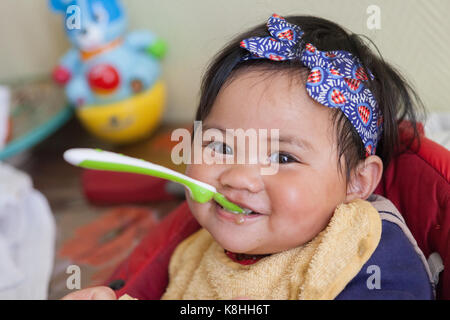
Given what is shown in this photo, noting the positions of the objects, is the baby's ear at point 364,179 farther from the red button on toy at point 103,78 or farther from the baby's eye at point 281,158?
the red button on toy at point 103,78

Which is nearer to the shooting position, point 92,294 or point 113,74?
point 92,294

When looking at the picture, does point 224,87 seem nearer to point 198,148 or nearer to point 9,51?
point 198,148

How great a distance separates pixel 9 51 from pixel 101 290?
135 cm

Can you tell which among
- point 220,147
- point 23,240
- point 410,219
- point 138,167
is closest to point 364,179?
point 410,219

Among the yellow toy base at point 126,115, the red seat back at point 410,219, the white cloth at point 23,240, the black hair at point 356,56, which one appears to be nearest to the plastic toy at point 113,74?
the yellow toy base at point 126,115

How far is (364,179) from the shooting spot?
69 centimetres

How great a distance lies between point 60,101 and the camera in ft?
5.58

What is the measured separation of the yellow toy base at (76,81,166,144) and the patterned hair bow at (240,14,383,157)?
92cm

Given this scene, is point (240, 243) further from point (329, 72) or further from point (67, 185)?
point (67, 185)

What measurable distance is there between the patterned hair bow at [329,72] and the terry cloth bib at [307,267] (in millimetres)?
109

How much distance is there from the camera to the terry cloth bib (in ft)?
1.95

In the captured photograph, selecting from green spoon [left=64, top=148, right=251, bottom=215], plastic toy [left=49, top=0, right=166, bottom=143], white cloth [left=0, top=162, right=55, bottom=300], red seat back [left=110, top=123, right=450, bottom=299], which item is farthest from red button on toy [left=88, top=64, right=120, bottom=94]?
green spoon [left=64, top=148, right=251, bottom=215]

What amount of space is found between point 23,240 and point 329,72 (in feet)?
2.79
